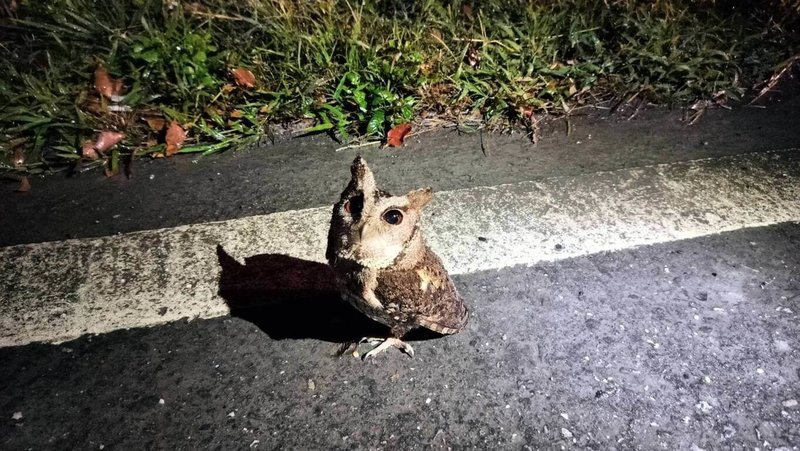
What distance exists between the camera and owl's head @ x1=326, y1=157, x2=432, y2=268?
1.61 m

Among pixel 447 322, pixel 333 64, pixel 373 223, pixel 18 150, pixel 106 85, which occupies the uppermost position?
pixel 373 223

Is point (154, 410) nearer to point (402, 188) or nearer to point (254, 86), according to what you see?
point (402, 188)

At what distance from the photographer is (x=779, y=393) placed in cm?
214

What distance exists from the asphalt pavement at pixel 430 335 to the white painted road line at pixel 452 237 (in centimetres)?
1

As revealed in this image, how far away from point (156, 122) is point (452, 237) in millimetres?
2794

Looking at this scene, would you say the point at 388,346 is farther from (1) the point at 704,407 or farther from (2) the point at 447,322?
(1) the point at 704,407

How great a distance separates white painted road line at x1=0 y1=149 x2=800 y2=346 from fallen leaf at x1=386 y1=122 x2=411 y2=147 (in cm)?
81

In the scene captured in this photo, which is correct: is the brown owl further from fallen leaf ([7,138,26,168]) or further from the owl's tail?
fallen leaf ([7,138,26,168])

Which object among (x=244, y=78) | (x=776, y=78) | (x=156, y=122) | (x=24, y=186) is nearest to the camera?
(x=24, y=186)

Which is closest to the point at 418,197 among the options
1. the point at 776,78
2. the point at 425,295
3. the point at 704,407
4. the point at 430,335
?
the point at 425,295

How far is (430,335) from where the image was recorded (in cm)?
243

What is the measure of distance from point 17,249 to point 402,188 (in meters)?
2.63

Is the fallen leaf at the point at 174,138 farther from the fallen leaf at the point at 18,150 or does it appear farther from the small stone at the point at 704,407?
the small stone at the point at 704,407

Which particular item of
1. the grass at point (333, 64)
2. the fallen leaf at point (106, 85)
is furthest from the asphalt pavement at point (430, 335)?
the fallen leaf at point (106, 85)
